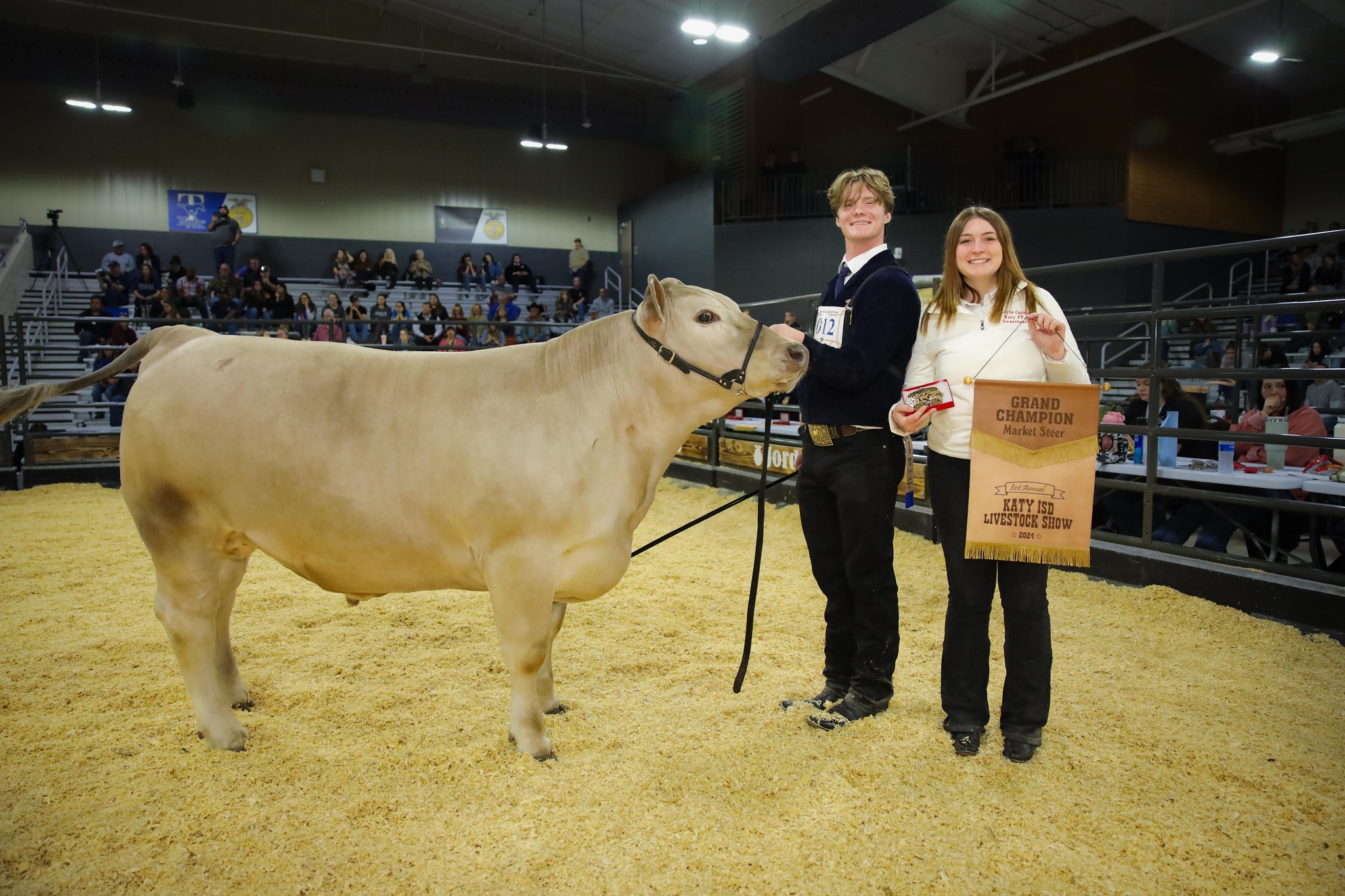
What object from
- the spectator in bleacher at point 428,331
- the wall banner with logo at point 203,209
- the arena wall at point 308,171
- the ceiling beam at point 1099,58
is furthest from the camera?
the wall banner with logo at point 203,209

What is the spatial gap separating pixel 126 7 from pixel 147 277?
6193 millimetres

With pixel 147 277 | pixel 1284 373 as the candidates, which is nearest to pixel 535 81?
pixel 147 277

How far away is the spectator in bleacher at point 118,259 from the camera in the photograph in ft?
53.6

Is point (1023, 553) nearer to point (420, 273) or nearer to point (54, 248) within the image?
point (420, 273)

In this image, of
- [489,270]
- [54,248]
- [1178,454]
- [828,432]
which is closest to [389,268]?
[489,270]

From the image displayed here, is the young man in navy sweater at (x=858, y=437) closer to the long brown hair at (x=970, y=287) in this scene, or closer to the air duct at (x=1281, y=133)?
the long brown hair at (x=970, y=287)

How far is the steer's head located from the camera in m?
2.39

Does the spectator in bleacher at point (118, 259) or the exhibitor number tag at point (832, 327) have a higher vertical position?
the spectator in bleacher at point (118, 259)

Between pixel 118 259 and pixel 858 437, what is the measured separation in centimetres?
1998

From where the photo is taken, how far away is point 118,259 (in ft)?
57.1

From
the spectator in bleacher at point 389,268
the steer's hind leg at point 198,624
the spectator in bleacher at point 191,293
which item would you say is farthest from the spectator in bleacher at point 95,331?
the steer's hind leg at point 198,624

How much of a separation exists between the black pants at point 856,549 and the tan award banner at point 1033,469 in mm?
379

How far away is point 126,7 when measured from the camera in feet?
55.5

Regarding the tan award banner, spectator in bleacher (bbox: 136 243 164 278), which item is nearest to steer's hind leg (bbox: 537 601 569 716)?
the tan award banner
